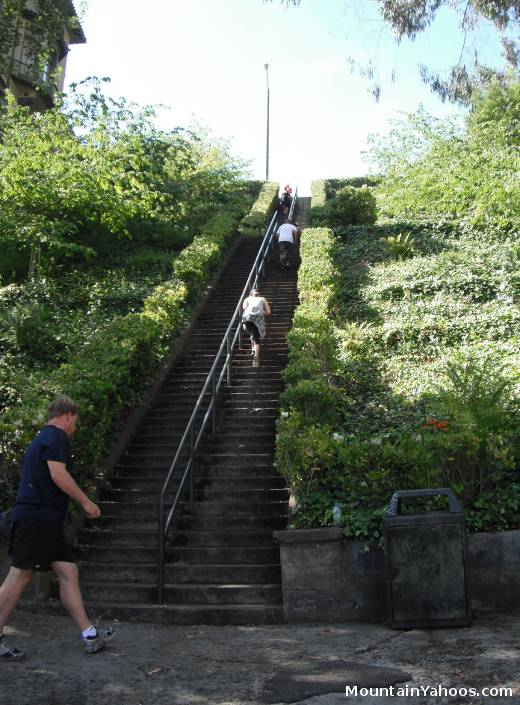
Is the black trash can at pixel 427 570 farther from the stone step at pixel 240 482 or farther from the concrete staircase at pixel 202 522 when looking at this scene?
the stone step at pixel 240 482

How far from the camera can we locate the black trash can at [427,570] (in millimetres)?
5367

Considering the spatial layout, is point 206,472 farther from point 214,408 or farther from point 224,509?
point 214,408

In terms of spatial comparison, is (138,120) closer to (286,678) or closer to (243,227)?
(243,227)

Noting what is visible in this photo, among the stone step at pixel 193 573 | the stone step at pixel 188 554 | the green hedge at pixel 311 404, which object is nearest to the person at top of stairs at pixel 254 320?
the green hedge at pixel 311 404

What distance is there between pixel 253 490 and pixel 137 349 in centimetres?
343

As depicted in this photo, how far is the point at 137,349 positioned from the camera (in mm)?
10469

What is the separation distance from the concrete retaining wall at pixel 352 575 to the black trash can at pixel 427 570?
499 millimetres

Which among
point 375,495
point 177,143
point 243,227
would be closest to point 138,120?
point 177,143

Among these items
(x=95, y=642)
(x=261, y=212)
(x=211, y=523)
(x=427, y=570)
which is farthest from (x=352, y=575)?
(x=261, y=212)

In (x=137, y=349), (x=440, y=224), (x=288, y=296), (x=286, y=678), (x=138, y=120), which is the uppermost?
(x=138, y=120)

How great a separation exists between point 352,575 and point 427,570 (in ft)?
2.60

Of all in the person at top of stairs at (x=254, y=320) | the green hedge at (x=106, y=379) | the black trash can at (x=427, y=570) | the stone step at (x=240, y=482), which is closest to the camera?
the black trash can at (x=427, y=570)

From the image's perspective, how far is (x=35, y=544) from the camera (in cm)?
478

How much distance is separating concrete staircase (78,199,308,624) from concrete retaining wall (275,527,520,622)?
0.32 m
